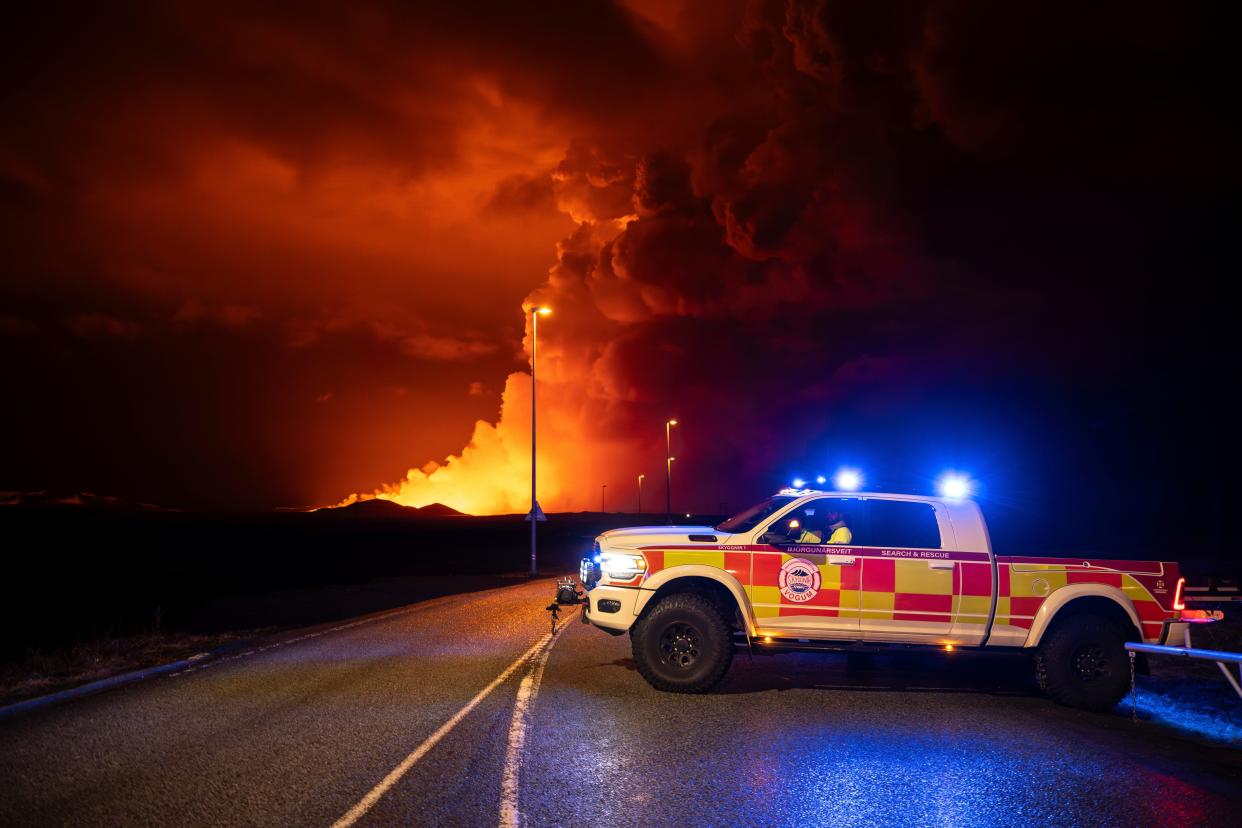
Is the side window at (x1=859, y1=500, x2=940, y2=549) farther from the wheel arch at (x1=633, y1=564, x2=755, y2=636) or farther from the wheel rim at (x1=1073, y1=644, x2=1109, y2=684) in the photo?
the wheel rim at (x1=1073, y1=644, x2=1109, y2=684)

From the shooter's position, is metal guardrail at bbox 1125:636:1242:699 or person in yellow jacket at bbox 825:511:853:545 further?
person in yellow jacket at bbox 825:511:853:545

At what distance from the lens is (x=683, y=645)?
8.73 meters

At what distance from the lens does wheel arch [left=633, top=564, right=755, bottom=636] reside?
28.7ft

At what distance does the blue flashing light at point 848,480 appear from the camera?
9094 millimetres

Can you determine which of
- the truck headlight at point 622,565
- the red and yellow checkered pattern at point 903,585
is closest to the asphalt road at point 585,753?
the red and yellow checkered pattern at point 903,585

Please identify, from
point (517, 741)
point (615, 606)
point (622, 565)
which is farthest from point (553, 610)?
point (517, 741)

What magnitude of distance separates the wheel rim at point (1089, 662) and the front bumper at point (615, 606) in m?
4.33

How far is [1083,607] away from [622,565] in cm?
462

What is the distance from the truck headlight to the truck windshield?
3.38ft

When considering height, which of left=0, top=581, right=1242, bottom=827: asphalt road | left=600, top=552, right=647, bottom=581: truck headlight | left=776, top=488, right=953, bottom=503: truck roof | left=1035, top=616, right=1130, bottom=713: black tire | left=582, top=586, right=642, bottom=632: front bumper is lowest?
left=0, top=581, right=1242, bottom=827: asphalt road

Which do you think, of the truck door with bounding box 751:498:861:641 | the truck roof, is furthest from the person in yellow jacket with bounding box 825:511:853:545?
the truck roof

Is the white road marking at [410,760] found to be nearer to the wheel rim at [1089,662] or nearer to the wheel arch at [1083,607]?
the wheel arch at [1083,607]

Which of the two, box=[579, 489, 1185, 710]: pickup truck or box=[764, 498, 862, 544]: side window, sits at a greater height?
box=[764, 498, 862, 544]: side window

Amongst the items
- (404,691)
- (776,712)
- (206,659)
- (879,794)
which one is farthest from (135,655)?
(879,794)
